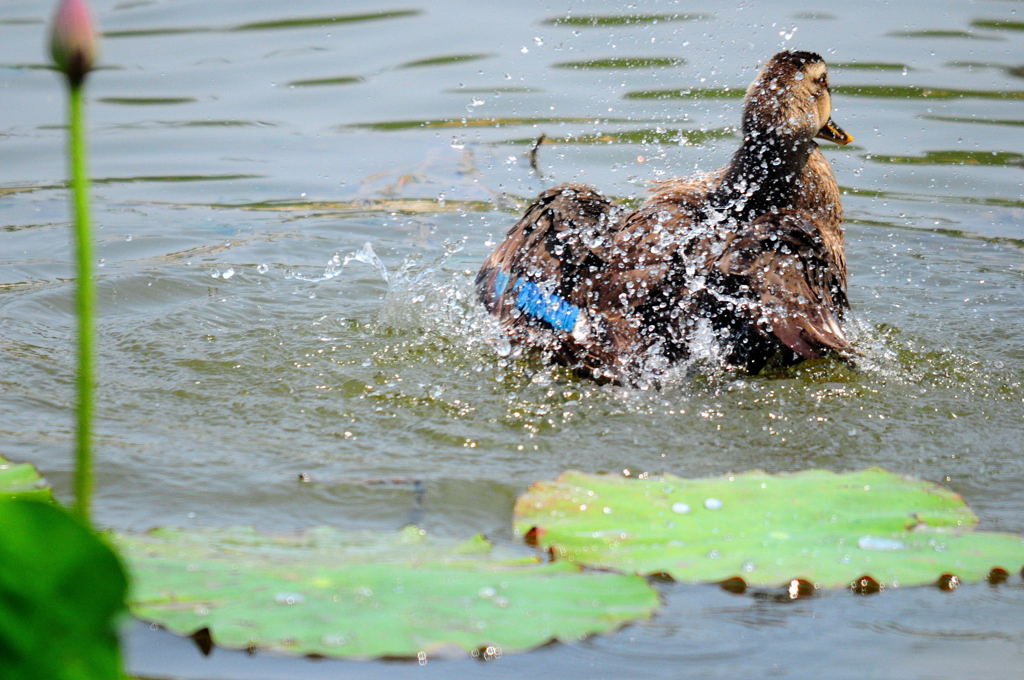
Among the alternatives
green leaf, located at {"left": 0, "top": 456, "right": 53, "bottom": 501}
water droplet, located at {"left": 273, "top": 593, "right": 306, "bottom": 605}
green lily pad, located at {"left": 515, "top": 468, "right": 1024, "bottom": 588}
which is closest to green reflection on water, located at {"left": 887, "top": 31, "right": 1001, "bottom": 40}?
green lily pad, located at {"left": 515, "top": 468, "right": 1024, "bottom": 588}

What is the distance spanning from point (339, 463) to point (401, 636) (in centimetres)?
139

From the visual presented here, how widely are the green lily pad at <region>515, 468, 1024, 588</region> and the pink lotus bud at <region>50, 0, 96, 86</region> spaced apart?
6.46 ft

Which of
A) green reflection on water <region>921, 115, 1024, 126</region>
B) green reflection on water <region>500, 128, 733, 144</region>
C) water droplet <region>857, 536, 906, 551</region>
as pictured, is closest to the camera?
water droplet <region>857, 536, 906, 551</region>

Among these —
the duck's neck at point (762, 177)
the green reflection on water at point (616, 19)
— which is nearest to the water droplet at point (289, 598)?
the duck's neck at point (762, 177)

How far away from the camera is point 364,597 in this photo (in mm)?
2465

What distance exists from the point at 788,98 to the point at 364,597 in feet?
11.6

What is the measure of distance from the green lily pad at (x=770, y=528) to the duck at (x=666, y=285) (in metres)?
0.96

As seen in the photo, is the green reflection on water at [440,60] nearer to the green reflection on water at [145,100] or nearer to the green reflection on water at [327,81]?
the green reflection on water at [327,81]

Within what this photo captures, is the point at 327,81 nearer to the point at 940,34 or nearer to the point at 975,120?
the point at 975,120

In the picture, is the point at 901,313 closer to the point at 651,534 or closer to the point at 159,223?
the point at 651,534

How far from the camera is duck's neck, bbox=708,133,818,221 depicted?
5.03 meters

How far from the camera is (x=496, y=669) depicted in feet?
8.48

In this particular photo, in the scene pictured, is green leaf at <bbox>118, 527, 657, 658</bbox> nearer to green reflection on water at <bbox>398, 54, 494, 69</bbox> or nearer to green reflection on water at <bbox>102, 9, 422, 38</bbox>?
green reflection on water at <bbox>398, 54, 494, 69</bbox>

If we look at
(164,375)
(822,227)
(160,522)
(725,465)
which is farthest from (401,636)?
(822,227)
